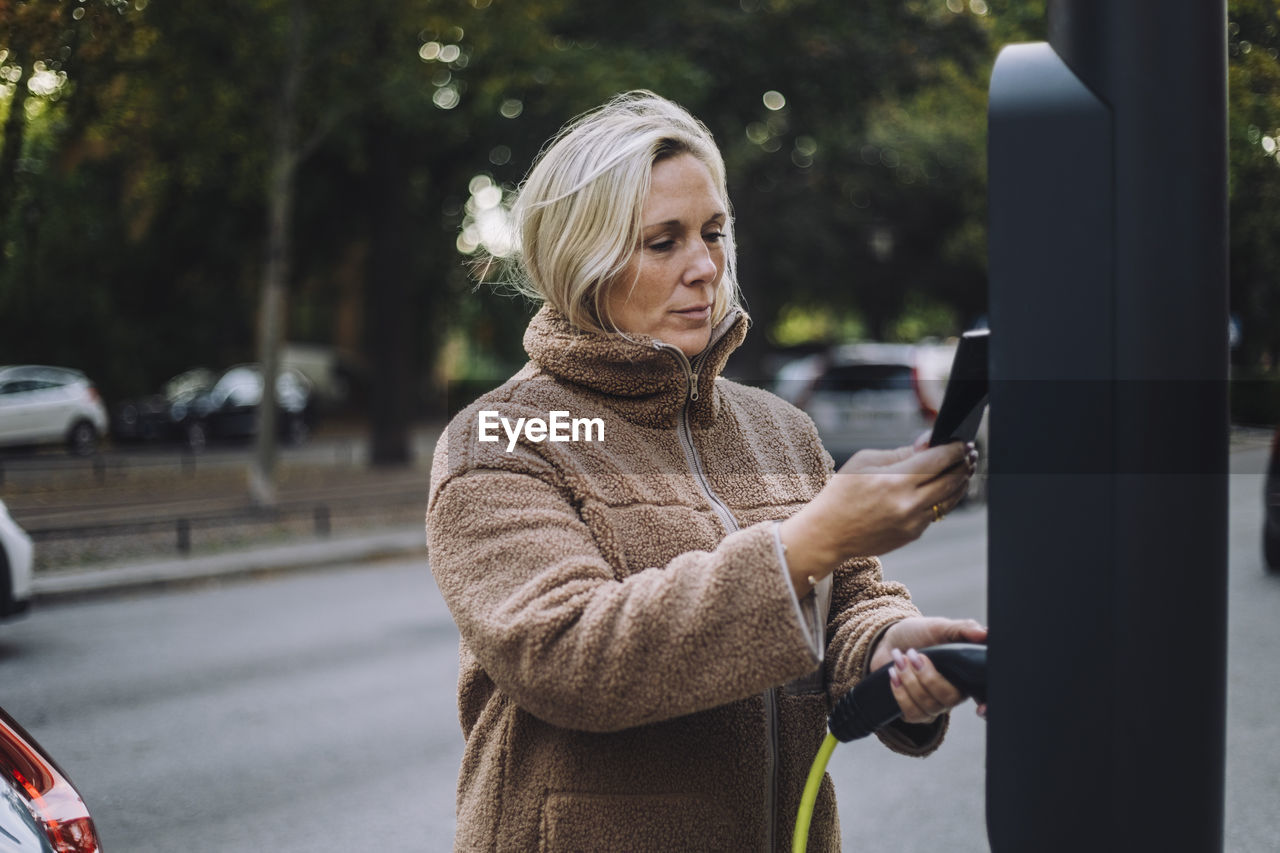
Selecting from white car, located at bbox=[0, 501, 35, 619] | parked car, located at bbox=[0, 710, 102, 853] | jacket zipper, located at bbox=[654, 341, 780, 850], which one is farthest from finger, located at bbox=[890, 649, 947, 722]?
white car, located at bbox=[0, 501, 35, 619]

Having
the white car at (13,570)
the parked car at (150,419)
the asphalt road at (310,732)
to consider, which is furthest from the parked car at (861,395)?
the parked car at (150,419)

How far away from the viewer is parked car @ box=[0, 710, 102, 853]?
2.09 metres

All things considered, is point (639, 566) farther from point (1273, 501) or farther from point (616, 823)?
point (1273, 501)

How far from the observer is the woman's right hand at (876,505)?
3.47 ft

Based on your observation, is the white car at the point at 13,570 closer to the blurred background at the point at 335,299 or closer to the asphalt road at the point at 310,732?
the blurred background at the point at 335,299

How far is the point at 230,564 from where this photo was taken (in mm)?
10703

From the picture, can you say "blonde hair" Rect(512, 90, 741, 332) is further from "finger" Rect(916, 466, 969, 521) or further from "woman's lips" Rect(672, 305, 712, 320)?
"finger" Rect(916, 466, 969, 521)

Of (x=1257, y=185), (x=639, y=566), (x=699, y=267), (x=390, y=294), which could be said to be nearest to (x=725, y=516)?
(x=639, y=566)

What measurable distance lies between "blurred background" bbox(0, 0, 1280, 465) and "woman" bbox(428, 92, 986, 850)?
351 mm

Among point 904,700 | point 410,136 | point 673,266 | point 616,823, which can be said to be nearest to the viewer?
point 904,700

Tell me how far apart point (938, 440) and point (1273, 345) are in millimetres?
1436

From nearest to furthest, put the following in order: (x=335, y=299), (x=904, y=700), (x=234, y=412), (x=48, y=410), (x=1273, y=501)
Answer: (x=904, y=700) < (x=1273, y=501) < (x=48, y=410) < (x=234, y=412) < (x=335, y=299)

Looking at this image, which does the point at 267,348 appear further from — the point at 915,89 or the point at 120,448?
the point at 120,448

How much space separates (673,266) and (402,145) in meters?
17.8
